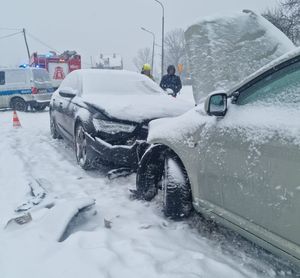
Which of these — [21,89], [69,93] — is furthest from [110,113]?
[21,89]

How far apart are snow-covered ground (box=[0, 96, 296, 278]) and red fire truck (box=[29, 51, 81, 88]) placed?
59.8 ft

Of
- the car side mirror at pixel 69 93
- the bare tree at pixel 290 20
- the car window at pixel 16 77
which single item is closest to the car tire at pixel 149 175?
the car side mirror at pixel 69 93

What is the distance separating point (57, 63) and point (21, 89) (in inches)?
330

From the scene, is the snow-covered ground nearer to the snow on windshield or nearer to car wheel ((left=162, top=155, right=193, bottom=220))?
car wheel ((left=162, top=155, right=193, bottom=220))

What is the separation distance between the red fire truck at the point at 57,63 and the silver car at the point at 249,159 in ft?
62.9

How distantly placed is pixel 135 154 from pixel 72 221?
138 centimetres

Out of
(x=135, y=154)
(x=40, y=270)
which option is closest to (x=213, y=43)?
(x=135, y=154)

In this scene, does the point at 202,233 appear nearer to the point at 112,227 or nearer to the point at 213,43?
the point at 112,227

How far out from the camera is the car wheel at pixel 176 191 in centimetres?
311

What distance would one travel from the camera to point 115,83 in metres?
5.94

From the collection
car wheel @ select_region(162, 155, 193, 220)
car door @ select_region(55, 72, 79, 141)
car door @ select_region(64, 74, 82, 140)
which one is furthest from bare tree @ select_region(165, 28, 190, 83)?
car wheel @ select_region(162, 155, 193, 220)

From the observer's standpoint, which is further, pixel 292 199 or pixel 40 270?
pixel 40 270

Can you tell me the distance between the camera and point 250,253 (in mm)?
2803

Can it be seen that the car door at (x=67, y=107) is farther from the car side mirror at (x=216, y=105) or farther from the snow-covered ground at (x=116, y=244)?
the car side mirror at (x=216, y=105)
